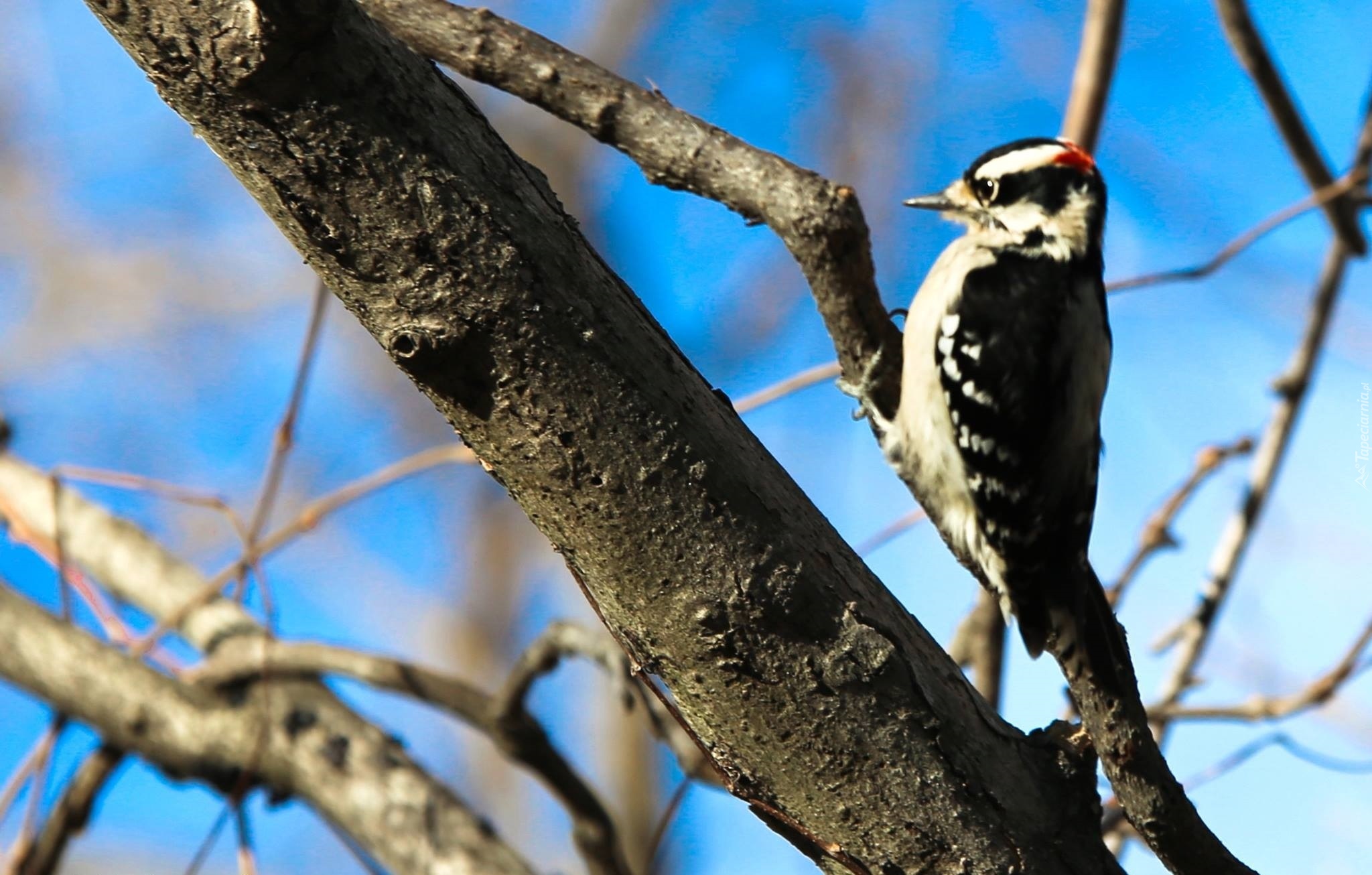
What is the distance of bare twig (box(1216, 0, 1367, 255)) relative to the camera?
336 centimetres

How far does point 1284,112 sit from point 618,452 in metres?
2.85

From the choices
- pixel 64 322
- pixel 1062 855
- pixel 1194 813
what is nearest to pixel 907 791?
pixel 1062 855

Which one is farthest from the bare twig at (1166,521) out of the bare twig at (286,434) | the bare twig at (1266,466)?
the bare twig at (286,434)

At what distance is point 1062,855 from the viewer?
1.96 meters

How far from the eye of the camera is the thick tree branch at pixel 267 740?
122 inches

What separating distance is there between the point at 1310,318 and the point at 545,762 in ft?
8.71

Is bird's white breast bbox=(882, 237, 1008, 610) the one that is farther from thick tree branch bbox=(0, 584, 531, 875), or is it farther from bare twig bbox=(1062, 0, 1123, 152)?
thick tree branch bbox=(0, 584, 531, 875)

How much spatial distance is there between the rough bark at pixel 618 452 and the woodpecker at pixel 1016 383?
1415 mm

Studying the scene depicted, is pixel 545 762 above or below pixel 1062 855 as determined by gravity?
above

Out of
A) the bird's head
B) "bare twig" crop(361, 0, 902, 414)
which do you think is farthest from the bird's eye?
"bare twig" crop(361, 0, 902, 414)

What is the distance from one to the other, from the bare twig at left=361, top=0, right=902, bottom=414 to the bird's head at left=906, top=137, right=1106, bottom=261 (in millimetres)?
1199

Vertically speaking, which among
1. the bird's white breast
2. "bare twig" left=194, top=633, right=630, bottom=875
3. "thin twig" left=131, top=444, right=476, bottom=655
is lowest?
"bare twig" left=194, top=633, right=630, bottom=875

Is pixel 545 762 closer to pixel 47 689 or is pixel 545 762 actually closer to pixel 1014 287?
pixel 47 689

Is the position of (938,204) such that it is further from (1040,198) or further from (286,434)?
(286,434)
